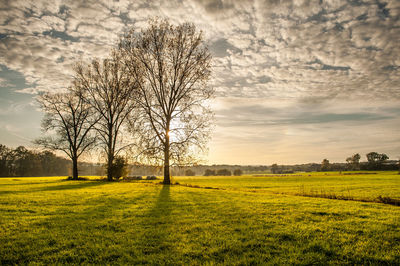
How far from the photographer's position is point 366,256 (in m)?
5.53

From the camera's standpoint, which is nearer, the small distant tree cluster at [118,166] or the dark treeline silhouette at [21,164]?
the small distant tree cluster at [118,166]

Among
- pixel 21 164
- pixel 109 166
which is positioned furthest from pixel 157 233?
pixel 21 164

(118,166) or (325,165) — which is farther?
(325,165)

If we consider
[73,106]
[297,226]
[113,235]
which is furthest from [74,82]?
[297,226]

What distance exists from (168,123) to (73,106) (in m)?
24.6

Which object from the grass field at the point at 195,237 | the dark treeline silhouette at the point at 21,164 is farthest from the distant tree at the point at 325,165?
the grass field at the point at 195,237

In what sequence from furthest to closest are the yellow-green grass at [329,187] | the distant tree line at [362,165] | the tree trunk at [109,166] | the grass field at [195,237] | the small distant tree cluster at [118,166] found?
the distant tree line at [362,165]
the small distant tree cluster at [118,166]
the tree trunk at [109,166]
the yellow-green grass at [329,187]
the grass field at [195,237]

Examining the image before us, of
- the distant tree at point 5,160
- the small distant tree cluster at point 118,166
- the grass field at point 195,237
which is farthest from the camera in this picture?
the distant tree at point 5,160

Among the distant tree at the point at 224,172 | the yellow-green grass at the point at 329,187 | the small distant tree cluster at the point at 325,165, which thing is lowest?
the distant tree at the point at 224,172

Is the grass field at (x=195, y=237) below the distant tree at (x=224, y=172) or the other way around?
the other way around

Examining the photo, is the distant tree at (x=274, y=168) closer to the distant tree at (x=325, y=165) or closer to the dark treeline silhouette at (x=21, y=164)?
the distant tree at (x=325, y=165)

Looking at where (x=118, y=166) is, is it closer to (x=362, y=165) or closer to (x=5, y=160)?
(x=5, y=160)

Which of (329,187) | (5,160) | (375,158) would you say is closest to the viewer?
(329,187)

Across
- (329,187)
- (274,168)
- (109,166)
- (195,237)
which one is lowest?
(274,168)
